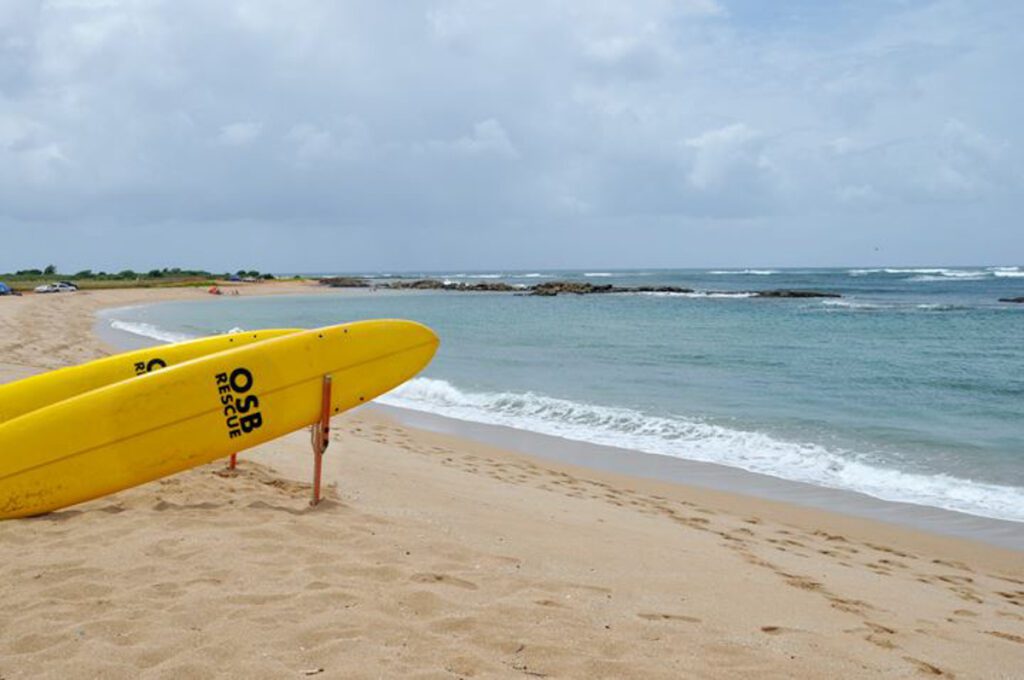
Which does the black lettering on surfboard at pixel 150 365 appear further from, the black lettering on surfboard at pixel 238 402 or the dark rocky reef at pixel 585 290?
the dark rocky reef at pixel 585 290

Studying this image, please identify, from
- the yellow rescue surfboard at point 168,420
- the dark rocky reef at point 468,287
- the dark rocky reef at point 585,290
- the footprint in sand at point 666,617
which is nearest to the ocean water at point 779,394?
the footprint in sand at point 666,617

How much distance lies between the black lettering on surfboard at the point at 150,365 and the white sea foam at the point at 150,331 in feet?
50.5

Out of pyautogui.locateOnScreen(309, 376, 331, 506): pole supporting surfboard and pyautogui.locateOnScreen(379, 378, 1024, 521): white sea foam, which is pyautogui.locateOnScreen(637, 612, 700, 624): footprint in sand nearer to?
pyautogui.locateOnScreen(309, 376, 331, 506): pole supporting surfboard

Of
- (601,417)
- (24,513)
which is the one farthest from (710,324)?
(24,513)

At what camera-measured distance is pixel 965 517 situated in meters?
6.77

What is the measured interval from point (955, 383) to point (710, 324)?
14.4 metres

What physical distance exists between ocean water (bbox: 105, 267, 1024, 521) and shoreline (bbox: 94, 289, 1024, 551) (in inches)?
9.7

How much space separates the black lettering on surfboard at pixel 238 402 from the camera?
506 centimetres

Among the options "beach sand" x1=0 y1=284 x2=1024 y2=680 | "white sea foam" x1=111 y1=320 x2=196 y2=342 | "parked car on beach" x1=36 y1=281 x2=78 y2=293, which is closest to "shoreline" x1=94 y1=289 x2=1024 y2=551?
"beach sand" x1=0 y1=284 x2=1024 y2=680

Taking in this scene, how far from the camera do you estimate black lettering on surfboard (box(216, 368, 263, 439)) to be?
506cm

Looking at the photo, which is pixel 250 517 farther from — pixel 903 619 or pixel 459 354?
pixel 459 354

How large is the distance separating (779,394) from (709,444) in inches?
156

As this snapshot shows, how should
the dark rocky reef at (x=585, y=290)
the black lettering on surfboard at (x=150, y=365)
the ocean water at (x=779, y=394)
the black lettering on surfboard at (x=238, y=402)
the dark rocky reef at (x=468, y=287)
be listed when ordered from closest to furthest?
the black lettering on surfboard at (x=238, y=402) → the black lettering on surfboard at (x=150, y=365) → the ocean water at (x=779, y=394) → the dark rocky reef at (x=585, y=290) → the dark rocky reef at (x=468, y=287)

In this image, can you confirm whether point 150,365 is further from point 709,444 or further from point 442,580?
point 709,444
